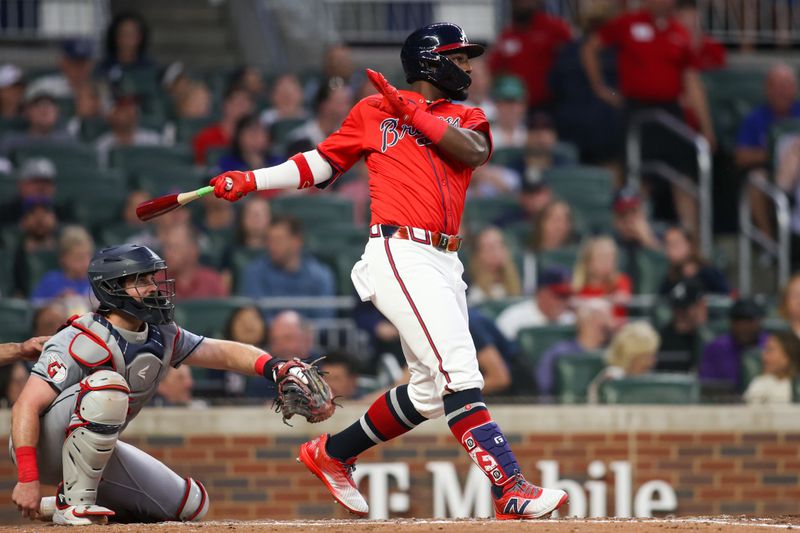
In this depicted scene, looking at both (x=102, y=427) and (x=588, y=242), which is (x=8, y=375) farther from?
(x=588, y=242)

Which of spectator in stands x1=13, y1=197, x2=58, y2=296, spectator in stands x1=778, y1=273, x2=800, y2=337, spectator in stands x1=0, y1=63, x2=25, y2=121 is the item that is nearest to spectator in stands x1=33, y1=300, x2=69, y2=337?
spectator in stands x1=13, y1=197, x2=58, y2=296

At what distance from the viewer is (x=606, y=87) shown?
11234 mm

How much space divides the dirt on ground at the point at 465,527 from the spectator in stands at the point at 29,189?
15.6ft

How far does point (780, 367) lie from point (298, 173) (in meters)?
3.91

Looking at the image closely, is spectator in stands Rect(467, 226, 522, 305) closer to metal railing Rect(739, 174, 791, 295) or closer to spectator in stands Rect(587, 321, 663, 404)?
spectator in stands Rect(587, 321, 663, 404)

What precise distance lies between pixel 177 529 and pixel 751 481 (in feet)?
13.3

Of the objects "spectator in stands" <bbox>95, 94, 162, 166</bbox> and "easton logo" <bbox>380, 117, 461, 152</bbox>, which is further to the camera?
"spectator in stands" <bbox>95, 94, 162, 166</bbox>

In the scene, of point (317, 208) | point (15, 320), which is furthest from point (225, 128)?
point (15, 320)

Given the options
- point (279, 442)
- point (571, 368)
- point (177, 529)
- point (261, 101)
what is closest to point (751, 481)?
point (571, 368)

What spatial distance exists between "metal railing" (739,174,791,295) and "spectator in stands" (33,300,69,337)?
16.8 feet

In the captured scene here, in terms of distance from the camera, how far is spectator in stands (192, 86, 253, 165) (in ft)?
34.6

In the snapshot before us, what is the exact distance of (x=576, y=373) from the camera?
26.9ft

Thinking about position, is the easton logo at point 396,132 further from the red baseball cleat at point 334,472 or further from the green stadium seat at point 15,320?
the green stadium seat at point 15,320

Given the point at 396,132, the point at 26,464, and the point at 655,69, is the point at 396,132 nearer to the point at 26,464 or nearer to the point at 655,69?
the point at 26,464
